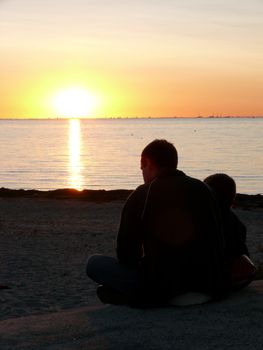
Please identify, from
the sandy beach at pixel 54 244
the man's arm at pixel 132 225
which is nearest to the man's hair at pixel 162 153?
the man's arm at pixel 132 225

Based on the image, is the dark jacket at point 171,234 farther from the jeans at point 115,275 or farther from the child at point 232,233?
the child at point 232,233

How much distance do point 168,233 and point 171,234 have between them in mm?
30

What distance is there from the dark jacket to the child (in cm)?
51

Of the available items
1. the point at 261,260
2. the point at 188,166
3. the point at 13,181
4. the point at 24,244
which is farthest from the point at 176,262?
the point at 188,166

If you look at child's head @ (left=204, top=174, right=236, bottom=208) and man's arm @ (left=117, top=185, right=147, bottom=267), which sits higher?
child's head @ (left=204, top=174, right=236, bottom=208)

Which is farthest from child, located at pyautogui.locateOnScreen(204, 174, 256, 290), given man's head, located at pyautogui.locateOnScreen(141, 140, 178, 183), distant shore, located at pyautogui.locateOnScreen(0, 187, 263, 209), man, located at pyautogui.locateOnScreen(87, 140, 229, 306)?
distant shore, located at pyautogui.locateOnScreen(0, 187, 263, 209)

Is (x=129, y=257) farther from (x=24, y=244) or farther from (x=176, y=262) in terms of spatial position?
(x=24, y=244)

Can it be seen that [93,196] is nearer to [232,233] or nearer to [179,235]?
[232,233]

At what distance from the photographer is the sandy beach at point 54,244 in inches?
359

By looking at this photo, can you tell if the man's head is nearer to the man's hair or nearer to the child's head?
the man's hair

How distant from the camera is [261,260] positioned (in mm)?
12117

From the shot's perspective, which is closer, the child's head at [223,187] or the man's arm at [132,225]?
the man's arm at [132,225]

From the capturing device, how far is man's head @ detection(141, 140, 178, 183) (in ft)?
17.7

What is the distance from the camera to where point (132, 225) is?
5.43 meters
